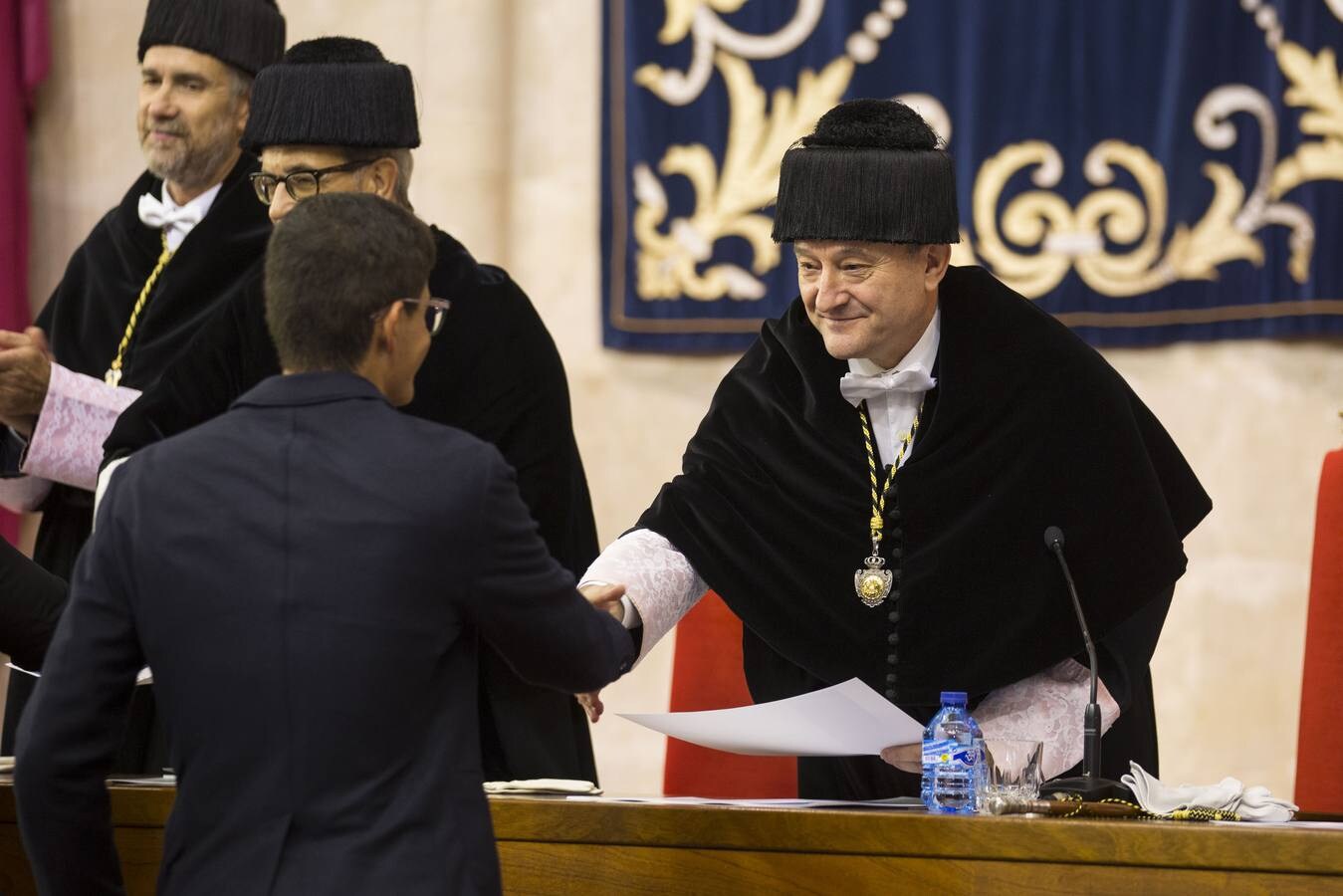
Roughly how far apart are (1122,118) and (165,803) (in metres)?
3.39

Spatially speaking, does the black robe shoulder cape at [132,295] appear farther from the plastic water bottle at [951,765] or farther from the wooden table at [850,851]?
the plastic water bottle at [951,765]

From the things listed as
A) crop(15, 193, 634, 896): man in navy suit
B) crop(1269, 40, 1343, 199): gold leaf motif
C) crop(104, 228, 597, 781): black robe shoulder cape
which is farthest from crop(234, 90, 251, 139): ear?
crop(1269, 40, 1343, 199): gold leaf motif

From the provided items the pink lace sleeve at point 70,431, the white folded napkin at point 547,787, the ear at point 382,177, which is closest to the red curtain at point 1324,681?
the white folded napkin at point 547,787

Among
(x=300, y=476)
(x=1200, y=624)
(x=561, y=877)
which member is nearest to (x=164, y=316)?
(x=561, y=877)

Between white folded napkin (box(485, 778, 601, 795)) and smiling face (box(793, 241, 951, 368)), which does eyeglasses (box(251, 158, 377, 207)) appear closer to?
smiling face (box(793, 241, 951, 368))

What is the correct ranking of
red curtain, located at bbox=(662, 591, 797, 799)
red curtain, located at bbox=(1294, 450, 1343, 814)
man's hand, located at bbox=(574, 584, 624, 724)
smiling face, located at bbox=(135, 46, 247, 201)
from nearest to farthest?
1. man's hand, located at bbox=(574, 584, 624, 724)
2. red curtain, located at bbox=(1294, 450, 1343, 814)
3. red curtain, located at bbox=(662, 591, 797, 799)
4. smiling face, located at bbox=(135, 46, 247, 201)

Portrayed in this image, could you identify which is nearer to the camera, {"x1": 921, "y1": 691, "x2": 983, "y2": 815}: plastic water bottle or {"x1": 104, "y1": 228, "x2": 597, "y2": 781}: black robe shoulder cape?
{"x1": 921, "y1": 691, "x2": 983, "y2": 815}: plastic water bottle

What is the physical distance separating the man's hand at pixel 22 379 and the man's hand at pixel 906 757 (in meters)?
2.01

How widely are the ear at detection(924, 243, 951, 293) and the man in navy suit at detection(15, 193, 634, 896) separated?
1356 millimetres

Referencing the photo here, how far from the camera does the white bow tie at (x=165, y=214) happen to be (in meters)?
4.70

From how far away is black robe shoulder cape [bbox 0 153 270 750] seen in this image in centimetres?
451

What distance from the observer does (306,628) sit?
7.53 ft

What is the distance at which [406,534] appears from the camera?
232 centimetres

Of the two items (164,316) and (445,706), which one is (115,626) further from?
(164,316)
